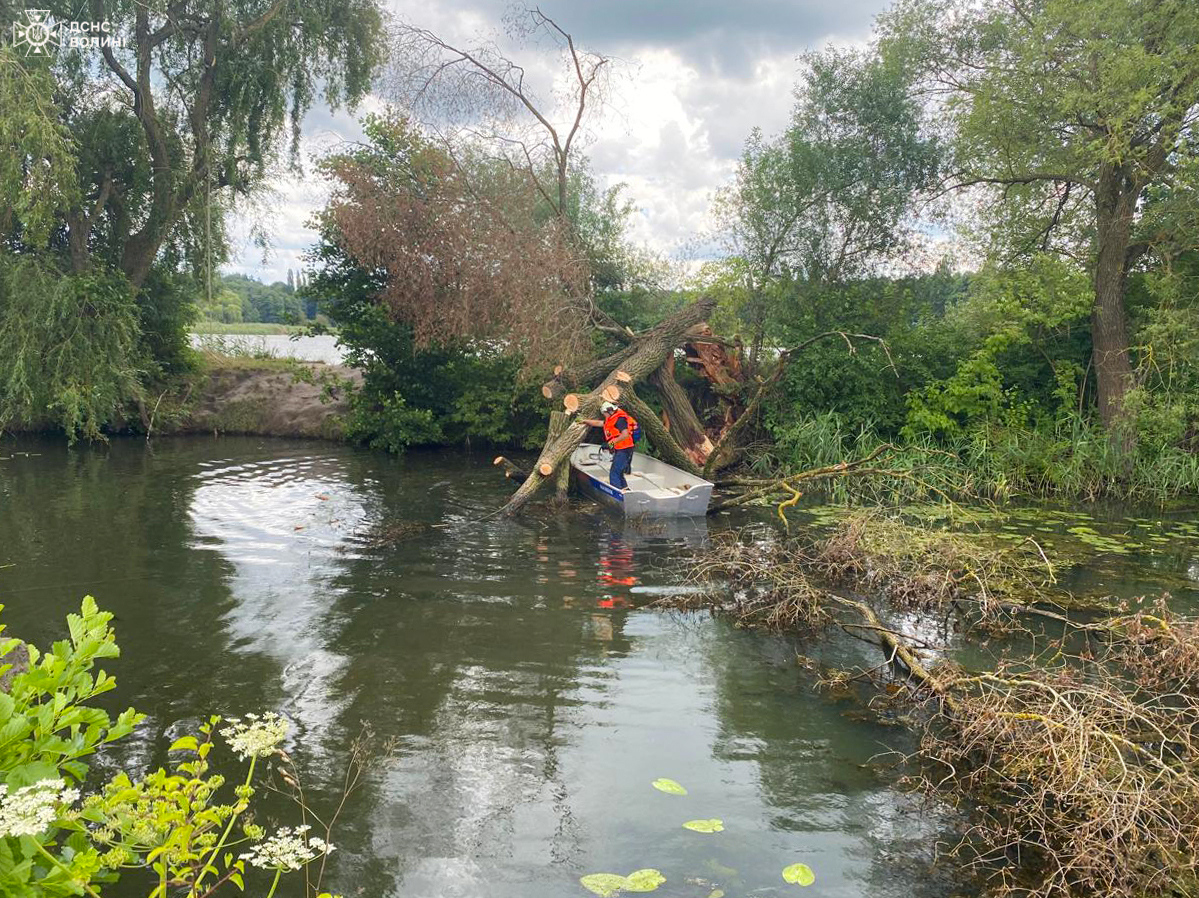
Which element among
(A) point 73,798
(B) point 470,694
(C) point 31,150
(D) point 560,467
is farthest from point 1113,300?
(C) point 31,150

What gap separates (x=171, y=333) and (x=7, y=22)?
700 centimetres

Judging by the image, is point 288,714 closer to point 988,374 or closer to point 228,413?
point 988,374

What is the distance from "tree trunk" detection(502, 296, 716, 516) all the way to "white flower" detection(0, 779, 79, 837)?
9.74 metres

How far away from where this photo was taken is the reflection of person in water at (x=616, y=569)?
7.97m

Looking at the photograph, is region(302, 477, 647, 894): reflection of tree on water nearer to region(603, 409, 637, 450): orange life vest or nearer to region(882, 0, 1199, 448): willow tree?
region(603, 409, 637, 450): orange life vest

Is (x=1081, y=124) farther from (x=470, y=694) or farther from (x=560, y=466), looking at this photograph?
(x=470, y=694)

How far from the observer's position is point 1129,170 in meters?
13.1

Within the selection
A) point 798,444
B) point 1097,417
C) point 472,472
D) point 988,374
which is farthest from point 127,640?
point 1097,417

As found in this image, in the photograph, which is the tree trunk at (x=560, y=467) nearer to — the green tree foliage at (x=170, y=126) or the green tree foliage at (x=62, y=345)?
the green tree foliage at (x=170, y=126)

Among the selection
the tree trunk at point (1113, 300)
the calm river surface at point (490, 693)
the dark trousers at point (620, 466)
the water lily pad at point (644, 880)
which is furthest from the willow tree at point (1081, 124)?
the water lily pad at point (644, 880)

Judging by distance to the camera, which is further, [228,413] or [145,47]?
[228,413]

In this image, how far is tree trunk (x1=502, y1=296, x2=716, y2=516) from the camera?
12.1m

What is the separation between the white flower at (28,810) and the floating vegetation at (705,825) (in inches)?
120

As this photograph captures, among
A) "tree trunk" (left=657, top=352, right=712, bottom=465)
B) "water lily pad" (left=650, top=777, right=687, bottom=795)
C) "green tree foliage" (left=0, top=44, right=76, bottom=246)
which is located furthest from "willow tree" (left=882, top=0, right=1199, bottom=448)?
"green tree foliage" (left=0, top=44, right=76, bottom=246)
